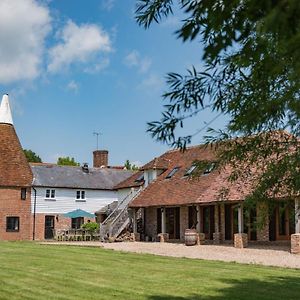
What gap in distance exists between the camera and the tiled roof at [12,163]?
43062 mm

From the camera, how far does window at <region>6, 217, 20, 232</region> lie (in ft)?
140

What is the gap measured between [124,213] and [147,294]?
2638 centimetres

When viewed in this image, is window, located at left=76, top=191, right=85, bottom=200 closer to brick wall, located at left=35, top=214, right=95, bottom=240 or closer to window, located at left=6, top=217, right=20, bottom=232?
brick wall, located at left=35, top=214, right=95, bottom=240

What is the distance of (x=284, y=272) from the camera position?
52.5ft

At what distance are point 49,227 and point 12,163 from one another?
695cm

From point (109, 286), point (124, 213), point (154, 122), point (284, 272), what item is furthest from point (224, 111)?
point (124, 213)

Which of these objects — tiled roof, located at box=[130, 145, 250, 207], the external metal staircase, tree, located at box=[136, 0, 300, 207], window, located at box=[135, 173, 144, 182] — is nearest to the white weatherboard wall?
window, located at box=[135, 173, 144, 182]

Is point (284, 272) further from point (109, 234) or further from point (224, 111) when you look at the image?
point (109, 234)

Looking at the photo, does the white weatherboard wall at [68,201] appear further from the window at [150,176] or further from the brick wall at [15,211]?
the window at [150,176]

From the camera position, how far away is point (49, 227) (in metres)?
46.9

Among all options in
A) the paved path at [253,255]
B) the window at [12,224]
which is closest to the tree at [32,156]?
the window at [12,224]

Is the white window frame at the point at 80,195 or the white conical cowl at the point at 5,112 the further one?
the white window frame at the point at 80,195

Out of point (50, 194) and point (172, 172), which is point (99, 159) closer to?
point (50, 194)

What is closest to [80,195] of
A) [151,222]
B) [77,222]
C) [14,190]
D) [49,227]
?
[77,222]
